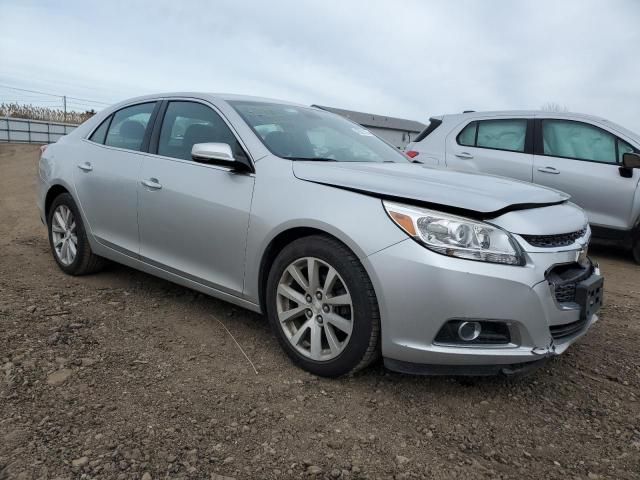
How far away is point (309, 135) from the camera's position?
350 centimetres

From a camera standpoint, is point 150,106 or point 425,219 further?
point 150,106

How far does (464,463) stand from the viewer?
2.16 metres

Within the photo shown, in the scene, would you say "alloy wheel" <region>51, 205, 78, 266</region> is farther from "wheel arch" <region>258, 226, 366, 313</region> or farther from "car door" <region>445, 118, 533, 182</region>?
"car door" <region>445, 118, 533, 182</region>

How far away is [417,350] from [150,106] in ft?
9.10

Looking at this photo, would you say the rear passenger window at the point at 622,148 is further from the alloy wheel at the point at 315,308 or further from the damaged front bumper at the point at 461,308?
the alloy wheel at the point at 315,308

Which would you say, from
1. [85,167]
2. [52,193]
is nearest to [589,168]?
[85,167]

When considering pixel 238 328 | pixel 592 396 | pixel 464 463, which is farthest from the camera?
pixel 238 328

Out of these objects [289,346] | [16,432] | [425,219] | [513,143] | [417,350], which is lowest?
[16,432]

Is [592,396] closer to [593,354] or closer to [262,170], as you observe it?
[593,354]

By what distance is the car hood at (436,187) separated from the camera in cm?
246

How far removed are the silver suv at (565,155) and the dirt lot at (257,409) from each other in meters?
2.60

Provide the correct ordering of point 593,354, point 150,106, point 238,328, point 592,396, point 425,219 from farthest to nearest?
point 150,106
point 238,328
point 593,354
point 592,396
point 425,219

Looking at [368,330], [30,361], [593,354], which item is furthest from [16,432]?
[593,354]

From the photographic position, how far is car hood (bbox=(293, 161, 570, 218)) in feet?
8.07
